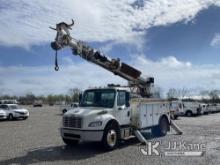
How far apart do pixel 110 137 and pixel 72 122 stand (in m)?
1.56

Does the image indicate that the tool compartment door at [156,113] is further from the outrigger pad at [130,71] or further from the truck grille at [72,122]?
the truck grille at [72,122]

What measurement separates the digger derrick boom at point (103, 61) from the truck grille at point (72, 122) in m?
4.58

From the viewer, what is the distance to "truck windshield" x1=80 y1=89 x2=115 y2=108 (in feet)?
46.7

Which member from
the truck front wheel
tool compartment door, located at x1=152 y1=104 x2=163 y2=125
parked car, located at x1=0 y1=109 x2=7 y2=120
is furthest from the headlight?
the truck front wheel

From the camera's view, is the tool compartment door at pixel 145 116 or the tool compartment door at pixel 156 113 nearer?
the tool compartment door at pixel 145 116

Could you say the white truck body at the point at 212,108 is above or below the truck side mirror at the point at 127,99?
below

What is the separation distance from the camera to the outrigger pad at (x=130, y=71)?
63.0 feet

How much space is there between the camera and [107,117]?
524 inches

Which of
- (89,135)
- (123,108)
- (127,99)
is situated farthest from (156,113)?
(89,135)

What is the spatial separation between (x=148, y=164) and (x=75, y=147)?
440 centimetres

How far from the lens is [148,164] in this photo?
10.5m

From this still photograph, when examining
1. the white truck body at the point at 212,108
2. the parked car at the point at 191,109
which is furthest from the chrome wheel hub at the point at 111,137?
the white truck body at the point at 212,108

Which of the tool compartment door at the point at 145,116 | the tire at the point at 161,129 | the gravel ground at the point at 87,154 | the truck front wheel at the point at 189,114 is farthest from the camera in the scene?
the truck front wheel at the point at 189,114

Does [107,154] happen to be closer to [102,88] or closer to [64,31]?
[102,88]
